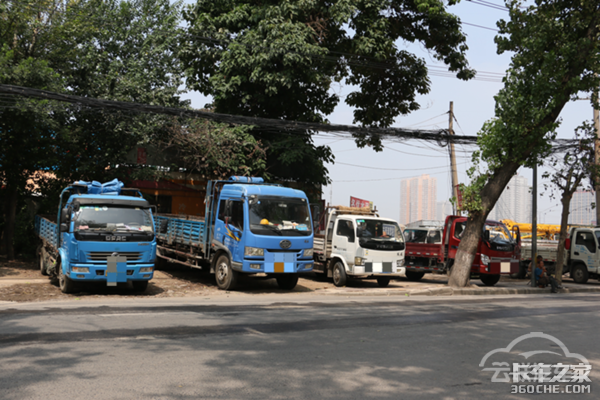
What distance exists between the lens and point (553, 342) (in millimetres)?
7824

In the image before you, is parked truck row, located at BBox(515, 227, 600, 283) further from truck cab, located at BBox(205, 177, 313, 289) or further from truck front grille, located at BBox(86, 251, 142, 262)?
truck front grille, located at BBox(86, 251, 142, 262)

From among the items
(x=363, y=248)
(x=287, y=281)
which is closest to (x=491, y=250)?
(x=363, y=248)

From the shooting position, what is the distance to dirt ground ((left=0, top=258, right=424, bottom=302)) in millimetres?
12203

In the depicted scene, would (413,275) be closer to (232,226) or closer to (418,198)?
(232,226)

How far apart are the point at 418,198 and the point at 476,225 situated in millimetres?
162455

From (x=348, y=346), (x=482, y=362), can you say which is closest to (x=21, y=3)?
(x=348, y=346)

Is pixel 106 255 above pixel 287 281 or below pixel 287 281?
above

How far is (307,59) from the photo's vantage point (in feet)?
62.8

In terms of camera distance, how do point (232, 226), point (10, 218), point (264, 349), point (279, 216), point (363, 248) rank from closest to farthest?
1. point (264, 349)
2. point (232, 226)
3. point (279, 216)
4. point (363, 248)
5. point (10, 218)

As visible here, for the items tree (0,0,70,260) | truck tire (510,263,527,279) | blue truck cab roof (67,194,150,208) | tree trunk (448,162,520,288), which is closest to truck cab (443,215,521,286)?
tree trunk (448,162,520,288)

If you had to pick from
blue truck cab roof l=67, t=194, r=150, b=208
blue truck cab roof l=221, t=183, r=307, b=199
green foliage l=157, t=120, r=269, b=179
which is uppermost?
green foliage l=157, t=120, r=269, b=179

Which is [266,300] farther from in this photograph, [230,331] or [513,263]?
[513,263]

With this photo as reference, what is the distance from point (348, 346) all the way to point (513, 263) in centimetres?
1309

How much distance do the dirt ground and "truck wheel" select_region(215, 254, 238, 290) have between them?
23 cm
